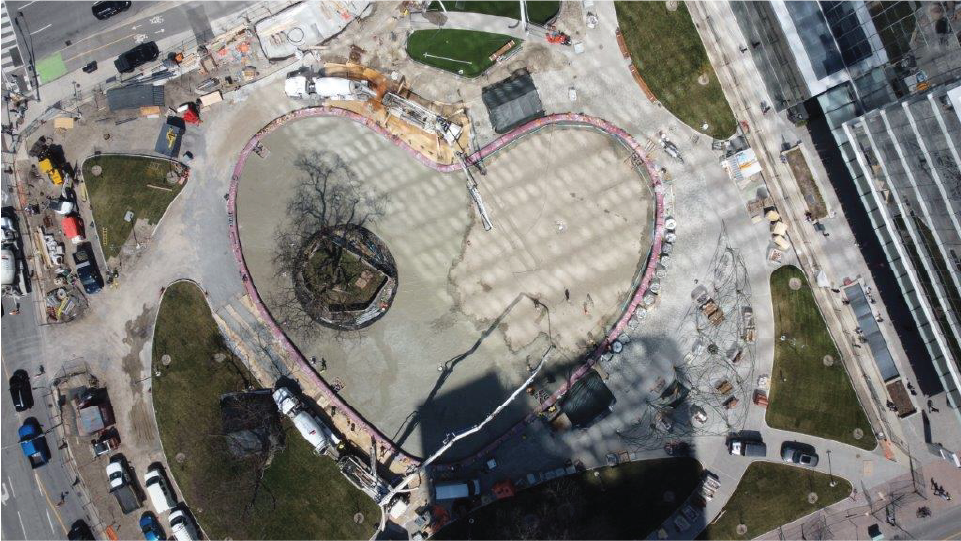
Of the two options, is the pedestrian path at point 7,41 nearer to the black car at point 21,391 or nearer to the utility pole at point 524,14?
the black car at point 21,391

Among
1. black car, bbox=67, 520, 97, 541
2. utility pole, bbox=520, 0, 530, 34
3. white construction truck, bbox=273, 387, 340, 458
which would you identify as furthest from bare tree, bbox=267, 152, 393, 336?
black car, bbox=67, 520, 97, 541

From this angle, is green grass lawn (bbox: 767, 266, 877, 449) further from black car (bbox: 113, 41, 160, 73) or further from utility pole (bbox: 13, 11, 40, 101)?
utility pole (bbox: 13, 11, 40, 101)

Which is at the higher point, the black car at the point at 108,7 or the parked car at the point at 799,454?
the black car at the point at 108,7

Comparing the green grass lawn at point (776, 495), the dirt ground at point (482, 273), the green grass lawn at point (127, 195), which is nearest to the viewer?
the green grass lawn at point (776, 495)

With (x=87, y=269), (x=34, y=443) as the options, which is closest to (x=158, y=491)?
(x=34, y=443)

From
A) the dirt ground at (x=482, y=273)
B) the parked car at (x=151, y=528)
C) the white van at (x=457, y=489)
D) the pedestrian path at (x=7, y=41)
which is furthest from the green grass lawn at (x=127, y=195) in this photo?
the white van at (x=457, y=489)

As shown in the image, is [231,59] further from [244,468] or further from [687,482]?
[687,482]

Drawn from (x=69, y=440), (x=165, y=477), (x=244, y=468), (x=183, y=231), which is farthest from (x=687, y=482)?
(x=69, y=440)
